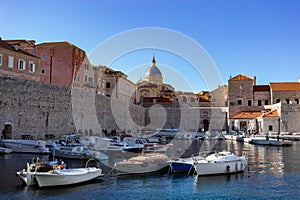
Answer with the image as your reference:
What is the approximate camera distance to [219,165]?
12469 mm

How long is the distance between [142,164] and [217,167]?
3.08 m

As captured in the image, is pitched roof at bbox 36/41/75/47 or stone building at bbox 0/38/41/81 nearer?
stone building at bbox 0/38/41/81

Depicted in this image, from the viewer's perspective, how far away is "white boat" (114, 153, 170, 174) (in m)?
12.2

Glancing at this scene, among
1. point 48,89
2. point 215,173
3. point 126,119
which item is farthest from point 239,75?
point 215,173

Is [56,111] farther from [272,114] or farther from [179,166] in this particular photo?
[272,114]

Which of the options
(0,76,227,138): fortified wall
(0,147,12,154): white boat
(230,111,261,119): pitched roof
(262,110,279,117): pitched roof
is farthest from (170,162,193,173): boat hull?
(230,111,261,119): pitched roof

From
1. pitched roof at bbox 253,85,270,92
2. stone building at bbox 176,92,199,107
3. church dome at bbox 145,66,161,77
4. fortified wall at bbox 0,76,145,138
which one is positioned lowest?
fortified wall at bbox 0,76,145,138

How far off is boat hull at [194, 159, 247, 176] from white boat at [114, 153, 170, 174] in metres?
1.54

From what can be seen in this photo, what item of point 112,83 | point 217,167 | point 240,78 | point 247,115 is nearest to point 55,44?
point 112,83

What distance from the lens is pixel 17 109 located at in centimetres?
1880

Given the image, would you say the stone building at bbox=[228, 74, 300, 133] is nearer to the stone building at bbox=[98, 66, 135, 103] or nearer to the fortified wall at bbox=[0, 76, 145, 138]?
the stone building at bbox=[98, 66, 135, 103]

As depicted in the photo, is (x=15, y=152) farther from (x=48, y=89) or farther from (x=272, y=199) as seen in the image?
(x=272, y=199)

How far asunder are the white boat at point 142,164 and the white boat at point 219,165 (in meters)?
1.54

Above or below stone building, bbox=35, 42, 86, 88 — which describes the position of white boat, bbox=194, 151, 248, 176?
below
